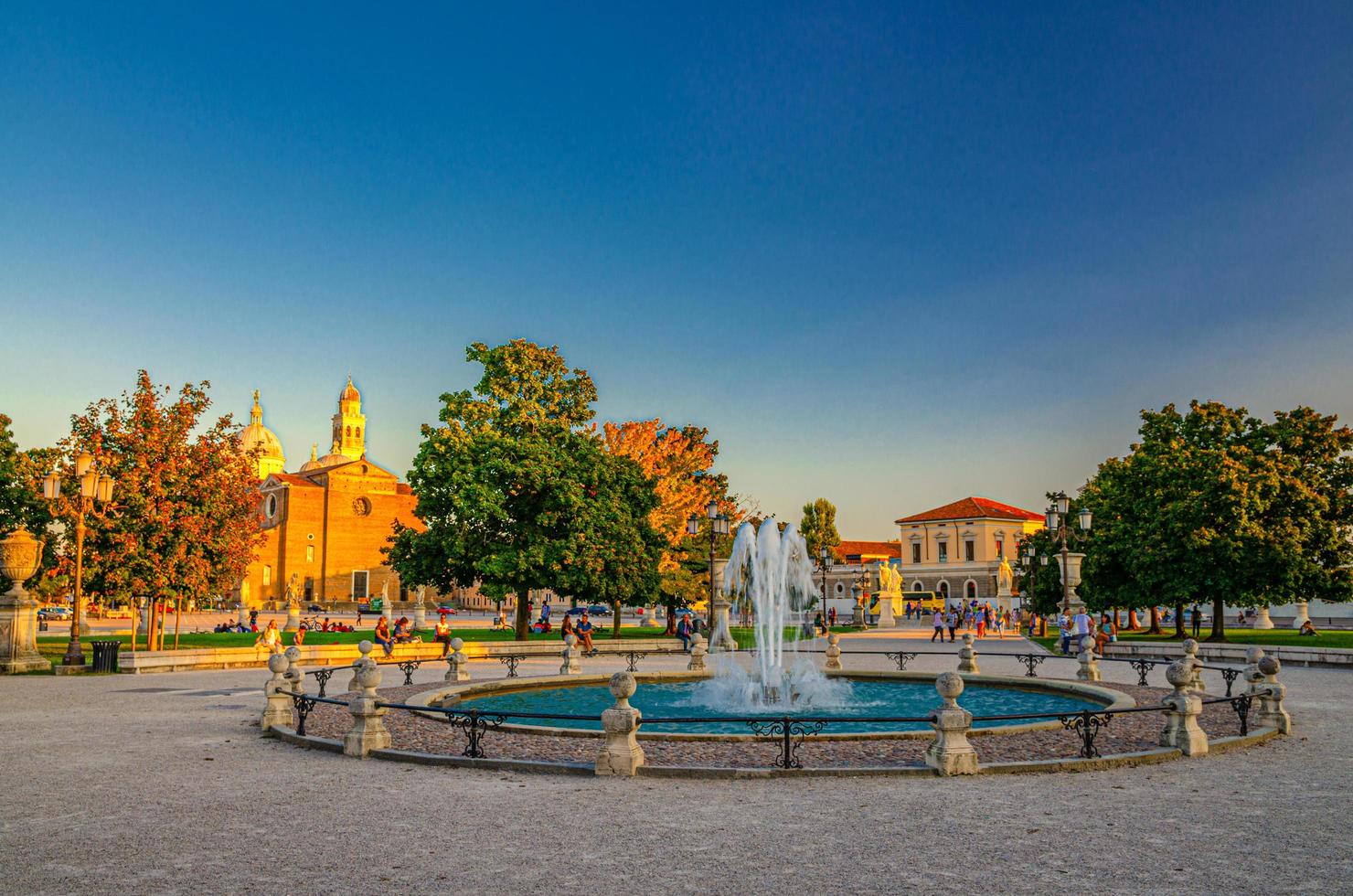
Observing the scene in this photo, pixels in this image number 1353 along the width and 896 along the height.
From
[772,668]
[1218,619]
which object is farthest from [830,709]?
[1218,619]

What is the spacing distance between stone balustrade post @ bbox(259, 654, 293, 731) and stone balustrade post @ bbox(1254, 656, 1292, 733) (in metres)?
13.6

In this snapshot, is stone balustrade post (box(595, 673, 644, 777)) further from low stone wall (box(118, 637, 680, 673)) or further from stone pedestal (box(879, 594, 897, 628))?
stone pedestal (box(879, 594, 897, 628))

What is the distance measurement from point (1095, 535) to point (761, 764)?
111 feet

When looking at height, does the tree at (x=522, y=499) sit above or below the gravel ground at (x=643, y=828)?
above

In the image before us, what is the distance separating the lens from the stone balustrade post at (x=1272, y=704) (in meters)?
13.5

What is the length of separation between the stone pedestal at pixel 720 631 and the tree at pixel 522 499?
250 centimetres

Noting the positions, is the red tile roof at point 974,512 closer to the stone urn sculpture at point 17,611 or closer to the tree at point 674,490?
the tree at point 674,490

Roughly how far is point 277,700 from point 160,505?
18.0 meters

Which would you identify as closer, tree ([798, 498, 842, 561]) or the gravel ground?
the gravel ground

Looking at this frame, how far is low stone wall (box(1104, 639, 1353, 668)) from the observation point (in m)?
26.4

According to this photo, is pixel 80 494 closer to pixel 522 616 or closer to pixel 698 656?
pixel 522 616

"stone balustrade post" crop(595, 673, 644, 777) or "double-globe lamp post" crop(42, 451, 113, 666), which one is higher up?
"double-globe lamp post" crop(42, 451, 113, 666)

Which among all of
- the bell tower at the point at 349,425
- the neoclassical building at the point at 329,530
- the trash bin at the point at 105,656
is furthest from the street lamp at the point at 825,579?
the bell tower at the point at 349,425

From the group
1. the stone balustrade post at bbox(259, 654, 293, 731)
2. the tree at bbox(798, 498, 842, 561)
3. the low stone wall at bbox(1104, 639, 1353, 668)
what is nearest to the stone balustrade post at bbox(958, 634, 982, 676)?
the low stone wall at bbox(1104, 639, 1353, 668)
